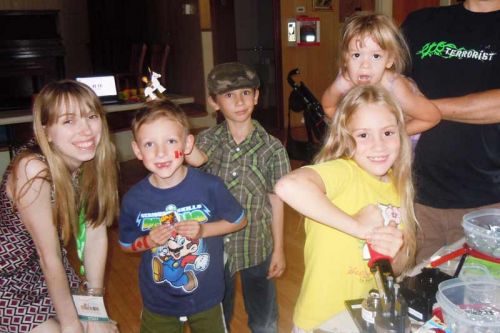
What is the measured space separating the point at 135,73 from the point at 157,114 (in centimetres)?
556

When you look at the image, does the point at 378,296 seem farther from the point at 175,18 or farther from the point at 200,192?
the point at 175,18

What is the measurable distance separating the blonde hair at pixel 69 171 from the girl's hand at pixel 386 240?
1023mm

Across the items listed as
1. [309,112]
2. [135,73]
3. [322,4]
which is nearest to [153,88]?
[309,112]

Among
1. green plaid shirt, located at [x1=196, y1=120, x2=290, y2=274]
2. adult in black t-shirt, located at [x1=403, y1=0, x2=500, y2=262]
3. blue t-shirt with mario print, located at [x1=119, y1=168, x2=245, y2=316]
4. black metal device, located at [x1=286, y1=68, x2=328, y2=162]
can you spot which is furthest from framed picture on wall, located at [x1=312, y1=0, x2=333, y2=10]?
blue t-shirt with mario print, located at [x1=119, y1=168, x2=245, y2=316]

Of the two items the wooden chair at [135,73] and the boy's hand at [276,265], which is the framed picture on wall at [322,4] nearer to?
the wooden chair at [135,73]

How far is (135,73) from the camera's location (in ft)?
22.2

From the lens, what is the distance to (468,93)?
5.24ft

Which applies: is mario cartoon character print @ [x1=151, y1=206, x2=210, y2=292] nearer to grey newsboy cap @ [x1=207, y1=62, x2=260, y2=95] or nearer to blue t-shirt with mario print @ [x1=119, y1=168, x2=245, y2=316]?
blue t-shirt with mario print @ [x1=119, y1=168, x2=245, y2=316]

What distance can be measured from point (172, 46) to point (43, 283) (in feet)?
21.0

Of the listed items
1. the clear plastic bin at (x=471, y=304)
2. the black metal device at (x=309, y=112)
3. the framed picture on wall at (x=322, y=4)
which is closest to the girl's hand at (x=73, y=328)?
the clear plastic bin at (x=471, y=304)

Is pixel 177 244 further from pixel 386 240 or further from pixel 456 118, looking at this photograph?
pixel 456 118

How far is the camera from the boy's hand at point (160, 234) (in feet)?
4.67

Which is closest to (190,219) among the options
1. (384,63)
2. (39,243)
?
(39,243)

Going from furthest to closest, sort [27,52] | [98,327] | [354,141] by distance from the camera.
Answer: [27,52], [98,327], [354,141]
